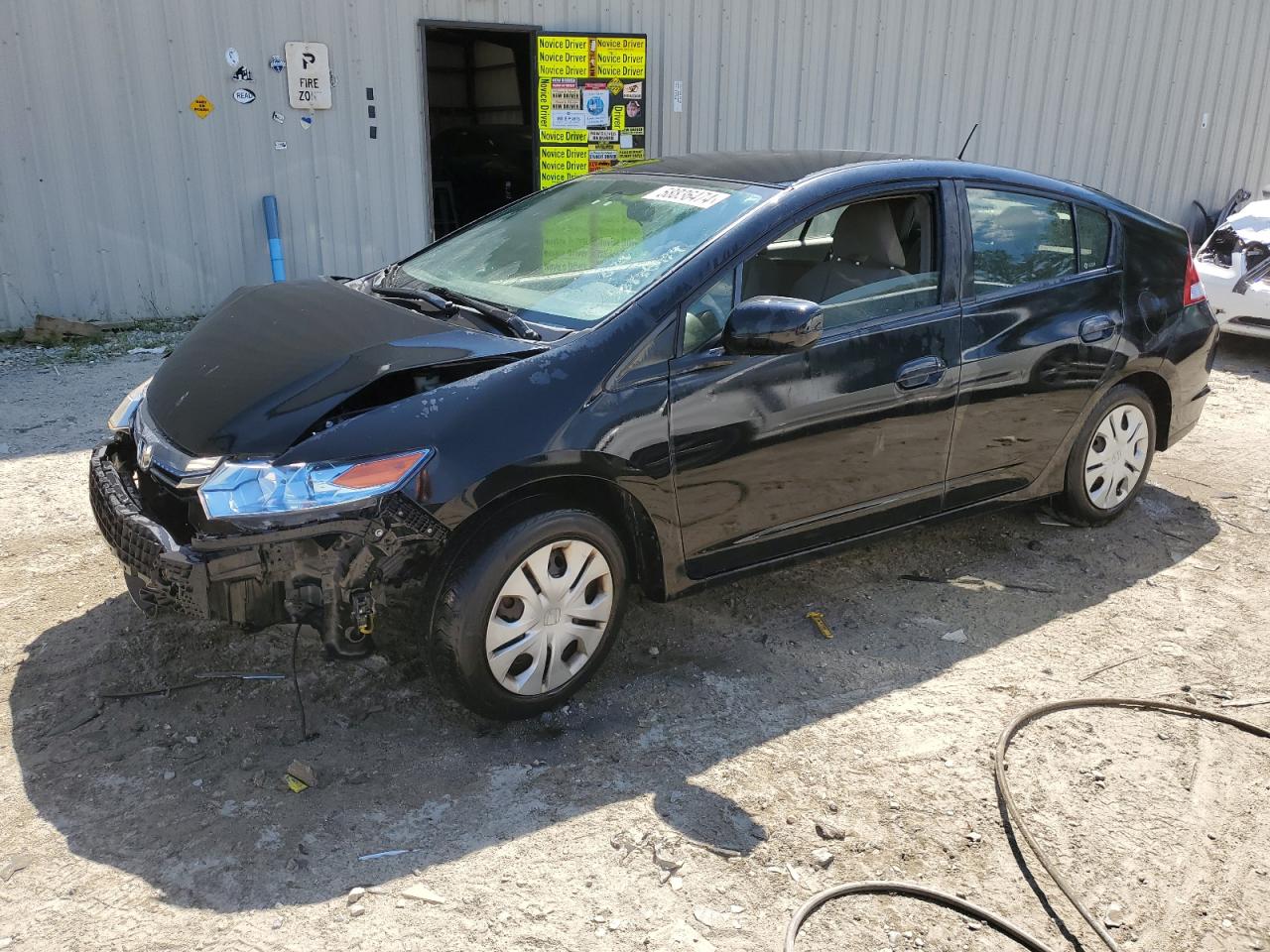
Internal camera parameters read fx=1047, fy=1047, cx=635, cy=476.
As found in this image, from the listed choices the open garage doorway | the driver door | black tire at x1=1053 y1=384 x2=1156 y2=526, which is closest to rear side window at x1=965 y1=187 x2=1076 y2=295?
the driver door

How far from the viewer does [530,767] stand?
3070 mm

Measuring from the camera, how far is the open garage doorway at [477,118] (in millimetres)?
10992

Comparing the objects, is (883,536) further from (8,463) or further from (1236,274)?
(1236,274)

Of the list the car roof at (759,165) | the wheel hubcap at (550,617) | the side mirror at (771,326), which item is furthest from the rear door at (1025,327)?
the wheel hubcap at (550,617)

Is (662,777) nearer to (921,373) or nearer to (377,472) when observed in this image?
(377,472)

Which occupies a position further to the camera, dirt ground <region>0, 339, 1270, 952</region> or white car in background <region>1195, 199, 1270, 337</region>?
white car in background <region>1195, 199, 1270, 337</region>

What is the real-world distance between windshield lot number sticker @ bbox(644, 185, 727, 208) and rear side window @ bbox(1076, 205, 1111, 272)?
1710 mm

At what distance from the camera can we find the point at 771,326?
3.24 meters

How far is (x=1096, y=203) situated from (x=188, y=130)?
650cm

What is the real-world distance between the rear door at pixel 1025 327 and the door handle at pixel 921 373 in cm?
14

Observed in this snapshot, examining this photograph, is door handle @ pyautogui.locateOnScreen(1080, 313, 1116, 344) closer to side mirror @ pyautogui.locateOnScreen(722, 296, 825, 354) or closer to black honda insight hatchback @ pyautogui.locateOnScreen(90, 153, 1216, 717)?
black honda insight hatchback @ pyautogui.locateOnScreen(90, 153, 1216, 717)

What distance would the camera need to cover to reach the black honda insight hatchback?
9.46 feet

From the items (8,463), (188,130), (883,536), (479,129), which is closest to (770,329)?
(883,536)

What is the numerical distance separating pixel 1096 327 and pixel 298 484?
3.30 m
